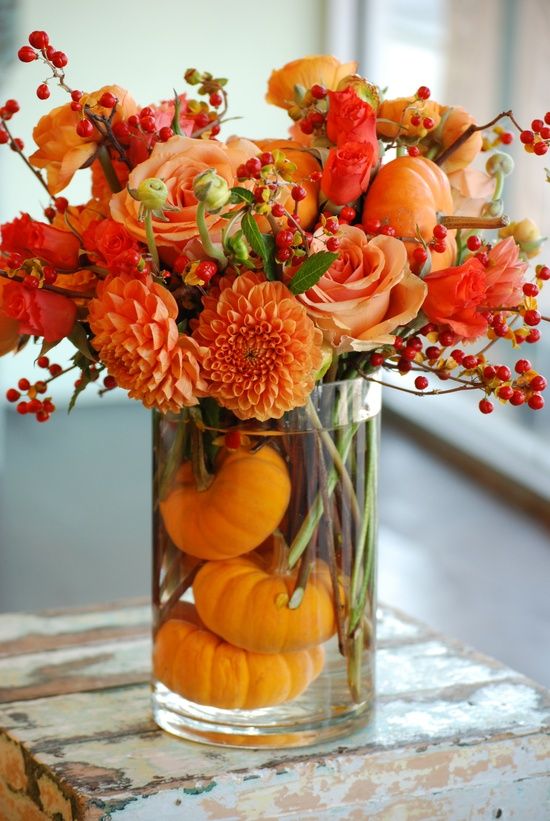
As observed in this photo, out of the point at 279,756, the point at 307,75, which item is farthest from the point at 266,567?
the point at 307,75

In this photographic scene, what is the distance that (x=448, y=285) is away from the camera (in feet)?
2.49

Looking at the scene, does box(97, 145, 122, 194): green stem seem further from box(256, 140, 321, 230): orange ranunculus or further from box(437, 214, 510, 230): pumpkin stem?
box(437, 214, 510, 230): pumpkin stem

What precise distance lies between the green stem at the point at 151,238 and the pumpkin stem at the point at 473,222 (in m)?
0.19

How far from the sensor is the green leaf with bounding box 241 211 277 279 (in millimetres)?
727

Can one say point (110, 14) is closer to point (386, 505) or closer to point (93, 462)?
point (93, 462)

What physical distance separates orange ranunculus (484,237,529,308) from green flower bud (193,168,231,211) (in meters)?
0.19

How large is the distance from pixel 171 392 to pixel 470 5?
9.66 ft

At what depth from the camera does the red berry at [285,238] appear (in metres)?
0.73

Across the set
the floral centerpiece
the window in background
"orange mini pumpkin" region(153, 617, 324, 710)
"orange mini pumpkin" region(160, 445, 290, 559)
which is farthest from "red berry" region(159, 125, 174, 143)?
the window in background

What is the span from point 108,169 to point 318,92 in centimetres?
15

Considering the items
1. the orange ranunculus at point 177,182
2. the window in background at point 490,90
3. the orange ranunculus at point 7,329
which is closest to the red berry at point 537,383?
the orange ranunculus at point 177,182

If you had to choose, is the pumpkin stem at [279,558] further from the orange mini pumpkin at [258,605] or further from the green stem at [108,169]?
the green stem at [108,169]

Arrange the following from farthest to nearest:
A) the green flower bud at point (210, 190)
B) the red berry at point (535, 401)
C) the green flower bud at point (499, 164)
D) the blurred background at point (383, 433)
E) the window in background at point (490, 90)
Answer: the window in background at point (490, 90) → the blurred background at point (383, 433) → the green flower bud at point (499, 164) → the red berry at point (535, 401) → the green flower bud at point (210, 190)

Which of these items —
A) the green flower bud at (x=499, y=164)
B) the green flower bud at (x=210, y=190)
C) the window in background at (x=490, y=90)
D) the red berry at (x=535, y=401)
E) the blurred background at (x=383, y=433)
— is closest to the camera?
the green flower bud at (x=210, y=190)
